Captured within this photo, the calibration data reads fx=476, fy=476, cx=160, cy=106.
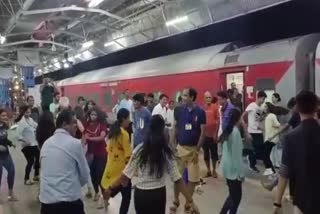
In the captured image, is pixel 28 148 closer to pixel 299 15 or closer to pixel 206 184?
pixel 206 184

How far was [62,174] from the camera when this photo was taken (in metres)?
4.12

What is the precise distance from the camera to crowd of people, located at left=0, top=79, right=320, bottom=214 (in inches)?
154

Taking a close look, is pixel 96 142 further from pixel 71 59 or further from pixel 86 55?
pixel 71 59

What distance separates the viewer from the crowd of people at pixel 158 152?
3.92 metres

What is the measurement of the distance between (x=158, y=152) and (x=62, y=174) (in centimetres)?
86

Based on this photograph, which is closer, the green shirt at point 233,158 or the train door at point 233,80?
the green shirt at point 233,158

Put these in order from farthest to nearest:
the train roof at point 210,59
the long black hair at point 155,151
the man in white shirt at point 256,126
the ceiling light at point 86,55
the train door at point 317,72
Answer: the ceiling light at point 86,55
the train roof at point 210,59
the man in white shirt at point 256,126
the train door at point 317,72
the long black hair at point 155,151

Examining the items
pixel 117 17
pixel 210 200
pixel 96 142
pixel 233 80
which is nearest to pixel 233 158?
pixel 210 200

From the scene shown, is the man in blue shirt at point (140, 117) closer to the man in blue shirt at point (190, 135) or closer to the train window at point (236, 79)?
the man in blue shirt at point (190, 135)

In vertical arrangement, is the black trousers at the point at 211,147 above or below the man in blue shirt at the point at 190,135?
below

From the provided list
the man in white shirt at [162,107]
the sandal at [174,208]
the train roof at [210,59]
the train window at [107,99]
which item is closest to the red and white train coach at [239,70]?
the train roof at [210,59]

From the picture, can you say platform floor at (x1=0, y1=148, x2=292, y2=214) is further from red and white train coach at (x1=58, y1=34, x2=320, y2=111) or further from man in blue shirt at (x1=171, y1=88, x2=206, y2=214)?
red and white train coach at (x1=58, y1=34, x2=320, y2=111)

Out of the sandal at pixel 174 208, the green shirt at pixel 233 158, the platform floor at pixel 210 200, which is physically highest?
the green shirt at pixel 233 158

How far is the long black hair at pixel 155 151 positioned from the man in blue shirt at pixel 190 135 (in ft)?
8.15
